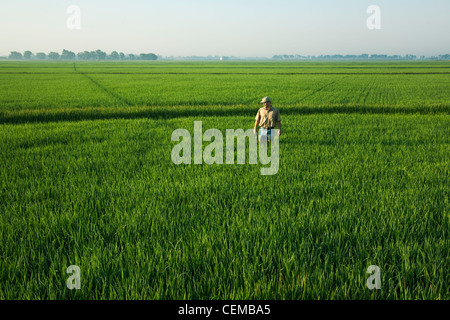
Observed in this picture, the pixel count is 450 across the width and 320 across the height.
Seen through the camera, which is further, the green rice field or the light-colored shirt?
the light-colored shirt

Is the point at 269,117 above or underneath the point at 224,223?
above

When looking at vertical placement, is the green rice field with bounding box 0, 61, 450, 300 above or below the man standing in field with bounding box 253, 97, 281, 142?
below

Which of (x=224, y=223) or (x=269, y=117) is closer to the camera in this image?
(x=224, y=223)

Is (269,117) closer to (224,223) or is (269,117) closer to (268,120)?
(268,120)

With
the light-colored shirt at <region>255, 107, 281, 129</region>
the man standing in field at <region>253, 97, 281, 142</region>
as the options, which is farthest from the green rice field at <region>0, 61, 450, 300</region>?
the light-colored shirt at <region>255, 107, 281, 129</region>

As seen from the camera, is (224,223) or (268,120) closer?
(224,223)

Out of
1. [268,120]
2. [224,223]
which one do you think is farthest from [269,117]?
[224,223]

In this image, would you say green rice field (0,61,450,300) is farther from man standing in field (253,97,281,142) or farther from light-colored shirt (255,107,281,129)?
light-colored shirt (255,107,281,129)

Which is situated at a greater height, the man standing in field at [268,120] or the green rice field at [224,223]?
the man standing in field at [268,120]

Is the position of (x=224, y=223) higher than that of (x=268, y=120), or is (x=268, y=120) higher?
(x=268, y=120)

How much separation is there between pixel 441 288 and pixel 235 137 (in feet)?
20.5

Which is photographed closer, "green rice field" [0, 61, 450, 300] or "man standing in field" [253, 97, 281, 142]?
"green rice field" [0, 61, 450, 300]

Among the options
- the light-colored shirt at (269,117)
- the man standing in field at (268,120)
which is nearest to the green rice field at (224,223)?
the man standing in field at (268,120)

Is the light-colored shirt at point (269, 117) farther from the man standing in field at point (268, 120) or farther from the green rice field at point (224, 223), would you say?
the green rice field at point (224, 223)
